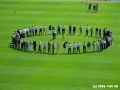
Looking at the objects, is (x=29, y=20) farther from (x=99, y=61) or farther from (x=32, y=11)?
(x=99, y=61)

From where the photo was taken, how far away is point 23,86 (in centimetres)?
2859

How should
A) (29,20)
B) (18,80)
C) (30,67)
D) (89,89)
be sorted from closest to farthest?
(89,89) < (18,80) < (30,67) < (29,20)

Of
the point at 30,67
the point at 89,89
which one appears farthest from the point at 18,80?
the point at 89,89

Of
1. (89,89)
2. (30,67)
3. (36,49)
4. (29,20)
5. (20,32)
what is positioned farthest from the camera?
(29,20)

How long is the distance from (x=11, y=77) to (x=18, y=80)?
100cm

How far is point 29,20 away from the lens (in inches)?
2093

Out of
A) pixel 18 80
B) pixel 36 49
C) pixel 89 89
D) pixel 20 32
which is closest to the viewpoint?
pixel 89 89

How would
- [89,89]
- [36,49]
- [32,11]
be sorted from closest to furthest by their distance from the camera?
[89,89], [36,49], [32,11]

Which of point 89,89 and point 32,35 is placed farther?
point 32,35

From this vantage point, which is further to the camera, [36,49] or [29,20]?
[29,20]

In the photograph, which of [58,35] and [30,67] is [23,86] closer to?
[30,67]

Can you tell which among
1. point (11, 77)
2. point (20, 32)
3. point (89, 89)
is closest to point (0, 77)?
point (11, 77)

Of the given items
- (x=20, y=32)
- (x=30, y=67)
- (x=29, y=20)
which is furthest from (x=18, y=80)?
(x=29, y=20)

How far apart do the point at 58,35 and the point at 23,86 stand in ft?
A: 55.6
